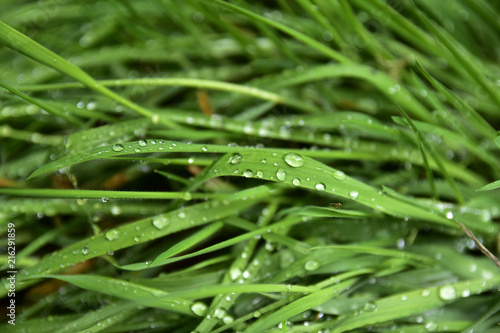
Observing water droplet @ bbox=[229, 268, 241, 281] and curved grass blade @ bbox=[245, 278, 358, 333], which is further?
water droplet @ bbox=[229, 268, 241, 281]

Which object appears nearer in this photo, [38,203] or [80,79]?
[80,79]

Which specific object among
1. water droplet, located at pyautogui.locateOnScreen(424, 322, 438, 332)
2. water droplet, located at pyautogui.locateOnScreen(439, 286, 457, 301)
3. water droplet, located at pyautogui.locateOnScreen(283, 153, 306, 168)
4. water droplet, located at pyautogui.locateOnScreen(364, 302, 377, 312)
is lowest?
water droplet, located at pyautogui.locateOnScreen(364, 302, 377, 312)

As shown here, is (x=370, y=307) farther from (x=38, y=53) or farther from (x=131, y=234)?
(x=38, y=53)

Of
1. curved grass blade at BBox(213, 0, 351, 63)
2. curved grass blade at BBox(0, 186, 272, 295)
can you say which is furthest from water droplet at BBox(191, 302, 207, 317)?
curved grass blade at BBox(213, 0, 351, 63)

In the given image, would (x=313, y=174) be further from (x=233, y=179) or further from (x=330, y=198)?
(x=233, y=179)

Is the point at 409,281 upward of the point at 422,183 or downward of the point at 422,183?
downward

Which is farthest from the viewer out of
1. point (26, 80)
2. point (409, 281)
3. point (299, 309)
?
point (26, 80)

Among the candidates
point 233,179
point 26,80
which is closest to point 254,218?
point 233,179

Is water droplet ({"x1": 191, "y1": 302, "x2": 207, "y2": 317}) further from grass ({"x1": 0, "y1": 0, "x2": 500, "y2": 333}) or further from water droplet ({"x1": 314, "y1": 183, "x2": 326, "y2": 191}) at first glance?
water droplet ({"x1": 314, "y1": 183, "x2": 326, "y2": 191})
